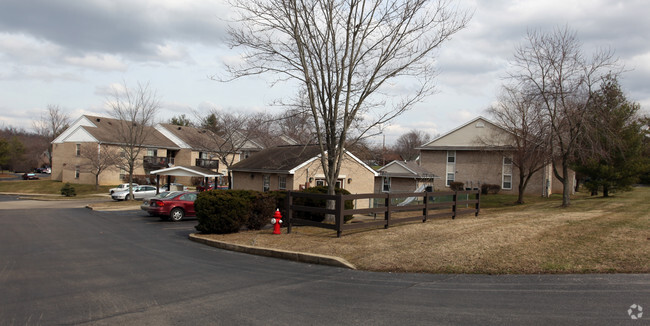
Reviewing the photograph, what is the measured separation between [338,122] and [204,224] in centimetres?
598

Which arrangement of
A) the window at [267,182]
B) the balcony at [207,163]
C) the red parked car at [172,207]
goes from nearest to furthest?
the red parked car at [172,207]
the window at [267,182]
the balcony at [207,163]

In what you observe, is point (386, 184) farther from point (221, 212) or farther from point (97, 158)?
point (97, 158)

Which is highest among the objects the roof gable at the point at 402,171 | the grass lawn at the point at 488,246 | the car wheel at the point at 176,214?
the roof gable at the point at 402,171

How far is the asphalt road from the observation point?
5.43 metres

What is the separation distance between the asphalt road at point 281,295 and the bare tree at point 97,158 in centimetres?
3853

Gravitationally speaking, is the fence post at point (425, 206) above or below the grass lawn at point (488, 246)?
above

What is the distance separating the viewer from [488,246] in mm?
9375

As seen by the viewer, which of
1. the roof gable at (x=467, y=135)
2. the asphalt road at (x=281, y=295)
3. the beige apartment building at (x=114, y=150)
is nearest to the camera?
the asphalt road at (x=281, y=295)

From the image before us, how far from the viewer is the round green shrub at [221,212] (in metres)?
13.4

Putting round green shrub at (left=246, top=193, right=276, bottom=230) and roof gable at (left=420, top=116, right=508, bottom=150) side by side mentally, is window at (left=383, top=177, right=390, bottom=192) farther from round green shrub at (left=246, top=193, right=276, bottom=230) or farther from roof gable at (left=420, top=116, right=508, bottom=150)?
round green shrub at (left=246, top=193, right=276, bottom=230)

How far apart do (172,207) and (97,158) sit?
30300 millimetres

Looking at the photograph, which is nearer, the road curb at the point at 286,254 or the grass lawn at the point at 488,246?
the grass lawn at the point at 488,246

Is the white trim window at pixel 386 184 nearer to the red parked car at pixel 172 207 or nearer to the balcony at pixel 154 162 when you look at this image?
the red parked car at pixel 172 207

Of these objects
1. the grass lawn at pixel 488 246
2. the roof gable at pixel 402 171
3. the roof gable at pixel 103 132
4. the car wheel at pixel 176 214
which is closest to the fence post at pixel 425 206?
the grass lawn at pixel 488 246
